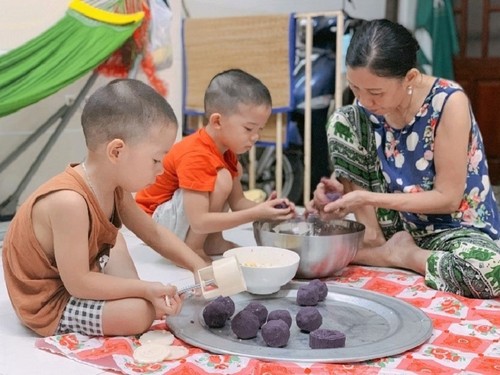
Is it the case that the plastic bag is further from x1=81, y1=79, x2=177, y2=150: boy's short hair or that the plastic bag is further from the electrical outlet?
x1=81, y1=79, x2=177, y2=150: boy's short hair

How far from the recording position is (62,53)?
2.22 meters

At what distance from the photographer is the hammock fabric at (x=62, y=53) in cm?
208

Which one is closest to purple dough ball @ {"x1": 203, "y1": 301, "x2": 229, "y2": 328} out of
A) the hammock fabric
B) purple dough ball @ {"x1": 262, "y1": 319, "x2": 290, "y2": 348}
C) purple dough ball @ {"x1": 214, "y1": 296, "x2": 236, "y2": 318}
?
purple dough ball @ {"x1": 214, "y1": 296, "x2": 236, "y2": 318}

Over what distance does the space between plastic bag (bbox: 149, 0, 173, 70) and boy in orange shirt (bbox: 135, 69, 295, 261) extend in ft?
3.25

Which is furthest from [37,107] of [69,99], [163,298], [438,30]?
[438,30]

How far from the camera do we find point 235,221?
5.44 ft

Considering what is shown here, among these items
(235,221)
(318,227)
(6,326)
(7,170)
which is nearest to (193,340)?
(6,326)

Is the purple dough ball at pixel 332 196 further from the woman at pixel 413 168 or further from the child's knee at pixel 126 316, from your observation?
the child's knee at pixel 126 316

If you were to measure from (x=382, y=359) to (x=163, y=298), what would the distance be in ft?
1.30

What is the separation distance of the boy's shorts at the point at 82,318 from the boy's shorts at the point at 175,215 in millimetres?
539

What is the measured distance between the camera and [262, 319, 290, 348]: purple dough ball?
1.16 m

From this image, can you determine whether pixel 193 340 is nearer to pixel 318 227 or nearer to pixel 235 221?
pixel 235 221

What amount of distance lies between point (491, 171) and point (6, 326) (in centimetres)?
348

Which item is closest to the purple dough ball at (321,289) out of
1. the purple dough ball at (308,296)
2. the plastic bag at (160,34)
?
the purple dough ball at (308,296)
